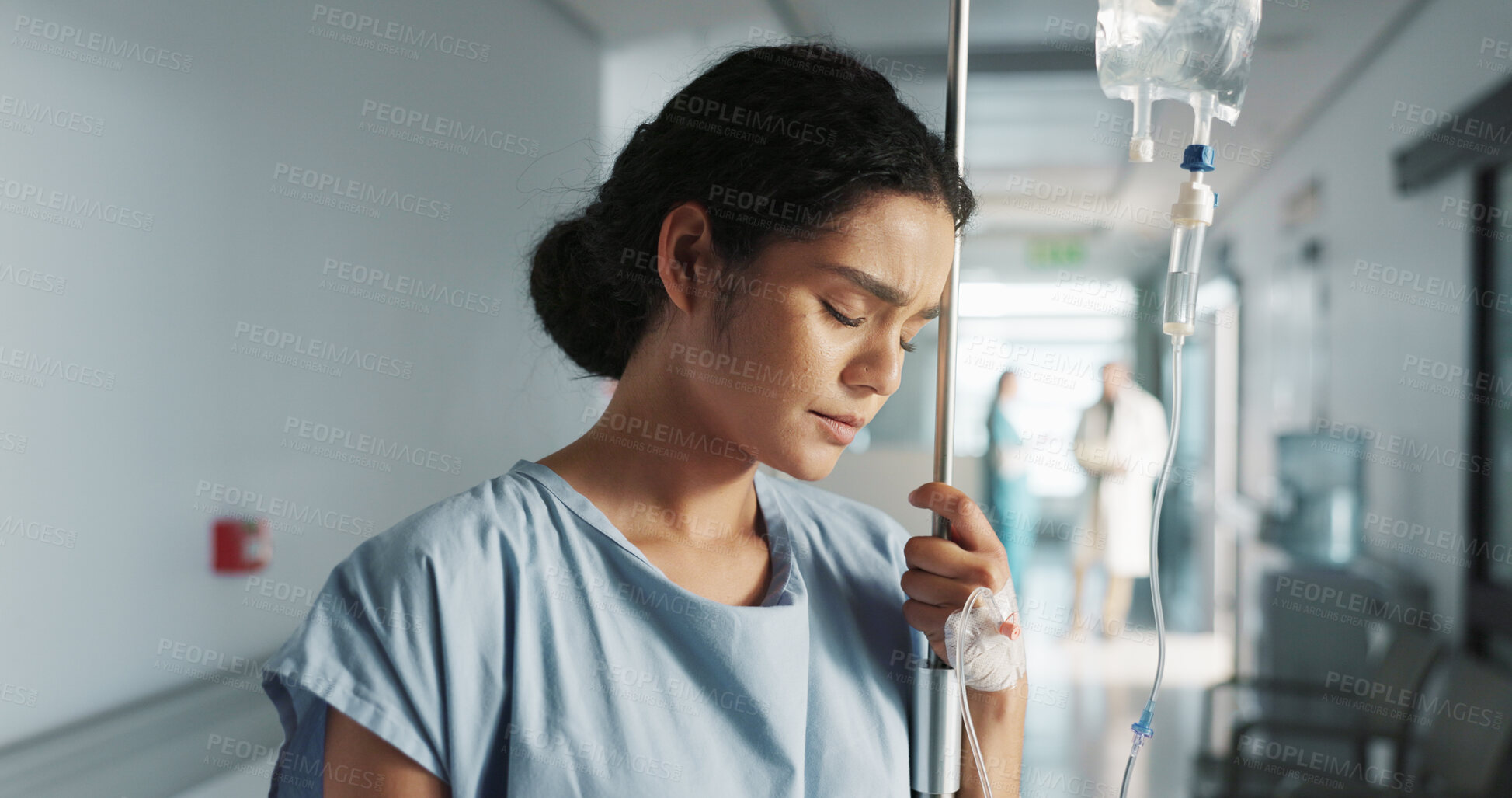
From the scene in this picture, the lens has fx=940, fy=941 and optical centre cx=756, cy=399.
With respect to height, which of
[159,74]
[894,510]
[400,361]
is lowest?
[894,510]

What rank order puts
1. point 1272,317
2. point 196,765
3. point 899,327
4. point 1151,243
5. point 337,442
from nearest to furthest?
point 899,327, point 196,765, point 337,442, point 1272,317, point 1151,243

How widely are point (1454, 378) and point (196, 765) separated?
3322 millimetres

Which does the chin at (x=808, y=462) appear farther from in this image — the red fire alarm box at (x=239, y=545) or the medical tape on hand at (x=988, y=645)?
the red fire alarm box at (x=239, y=545)

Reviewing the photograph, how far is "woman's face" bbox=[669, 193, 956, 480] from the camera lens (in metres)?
0.75

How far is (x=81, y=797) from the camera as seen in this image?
4.46ft

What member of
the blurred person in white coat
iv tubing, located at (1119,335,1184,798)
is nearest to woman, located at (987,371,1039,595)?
the blurred person in white coat

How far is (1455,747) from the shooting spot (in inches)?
90.7

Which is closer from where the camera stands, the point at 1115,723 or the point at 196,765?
the point at 196,765

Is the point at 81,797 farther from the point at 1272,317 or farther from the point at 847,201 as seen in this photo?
the point at 1272,317

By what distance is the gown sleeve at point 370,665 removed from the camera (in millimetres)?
646

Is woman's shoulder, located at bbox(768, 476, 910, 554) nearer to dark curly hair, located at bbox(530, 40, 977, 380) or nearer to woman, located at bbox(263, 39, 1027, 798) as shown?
woman, located at bbox(263, 39, 1027, 798)

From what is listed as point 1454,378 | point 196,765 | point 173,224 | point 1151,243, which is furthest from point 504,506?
point 1151,243

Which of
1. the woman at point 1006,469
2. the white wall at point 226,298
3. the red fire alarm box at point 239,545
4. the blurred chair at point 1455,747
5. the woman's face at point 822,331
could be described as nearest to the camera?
the woman's face at point 822,331

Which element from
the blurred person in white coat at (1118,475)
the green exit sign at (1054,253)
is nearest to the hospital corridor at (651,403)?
the blurred person in white coat at (1118,475)
